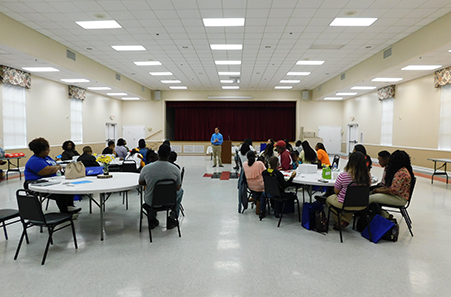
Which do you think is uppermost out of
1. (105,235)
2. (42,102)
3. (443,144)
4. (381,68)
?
(381,68)

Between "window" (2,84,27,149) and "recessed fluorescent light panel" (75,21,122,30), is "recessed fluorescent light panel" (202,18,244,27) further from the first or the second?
"window" (2,84,27,149)

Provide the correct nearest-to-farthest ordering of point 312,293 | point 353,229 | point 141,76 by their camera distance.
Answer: point 312,293 < point 353,229 < point 141,76

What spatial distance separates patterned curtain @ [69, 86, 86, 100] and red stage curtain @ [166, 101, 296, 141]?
6697 millimetres

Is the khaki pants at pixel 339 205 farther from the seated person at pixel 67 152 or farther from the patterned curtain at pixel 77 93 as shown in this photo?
the patterned curtain at pixel 77 93

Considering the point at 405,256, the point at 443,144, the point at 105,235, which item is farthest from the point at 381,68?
the point at 105,235

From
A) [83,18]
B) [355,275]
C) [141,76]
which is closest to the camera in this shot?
[355,275]

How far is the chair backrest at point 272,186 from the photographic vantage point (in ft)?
13.5

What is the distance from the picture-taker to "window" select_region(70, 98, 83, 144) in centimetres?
1304

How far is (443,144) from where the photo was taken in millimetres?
9961

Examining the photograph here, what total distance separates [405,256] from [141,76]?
13.3 metres

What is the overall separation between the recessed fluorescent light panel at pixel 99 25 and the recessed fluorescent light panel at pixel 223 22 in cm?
240

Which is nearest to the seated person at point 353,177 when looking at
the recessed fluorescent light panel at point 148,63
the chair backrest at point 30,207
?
the chair backrest at point 30,207

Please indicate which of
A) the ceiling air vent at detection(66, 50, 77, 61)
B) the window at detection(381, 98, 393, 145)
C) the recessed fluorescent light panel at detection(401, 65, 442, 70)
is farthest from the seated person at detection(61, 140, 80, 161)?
the window at detection(381, 98, 393, 145)

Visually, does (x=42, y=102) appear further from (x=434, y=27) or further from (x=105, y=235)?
(x=434, y=27)
